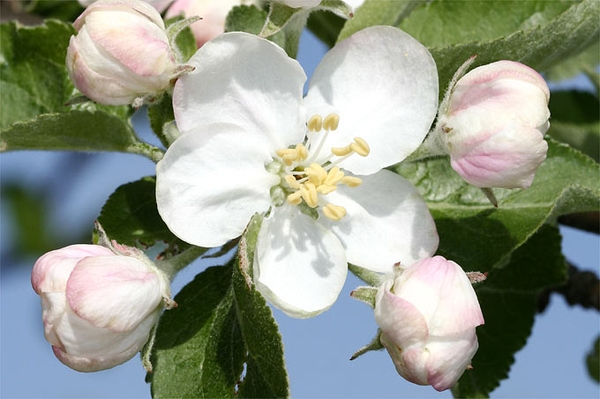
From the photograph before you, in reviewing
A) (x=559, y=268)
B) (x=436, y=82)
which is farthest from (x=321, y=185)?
(x=559, y=268)

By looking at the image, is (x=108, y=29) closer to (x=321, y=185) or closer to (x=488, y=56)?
(x=321, y=185)

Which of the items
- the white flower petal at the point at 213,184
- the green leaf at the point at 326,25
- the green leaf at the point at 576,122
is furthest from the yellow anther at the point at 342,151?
the green leaf at the point at 576,122

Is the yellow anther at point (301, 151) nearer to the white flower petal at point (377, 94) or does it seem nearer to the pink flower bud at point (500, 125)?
the white flower petal at point (377, 94)

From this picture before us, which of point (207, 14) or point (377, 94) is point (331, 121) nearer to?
point (377, 94)

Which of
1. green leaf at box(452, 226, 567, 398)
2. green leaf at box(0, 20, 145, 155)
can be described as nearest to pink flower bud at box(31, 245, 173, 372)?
green leaf at box(0, 20, 145, 155)

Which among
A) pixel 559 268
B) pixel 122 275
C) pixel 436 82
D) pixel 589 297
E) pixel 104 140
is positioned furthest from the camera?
pixel 589 297

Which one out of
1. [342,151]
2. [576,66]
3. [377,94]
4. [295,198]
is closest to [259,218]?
Answer: [295,198]

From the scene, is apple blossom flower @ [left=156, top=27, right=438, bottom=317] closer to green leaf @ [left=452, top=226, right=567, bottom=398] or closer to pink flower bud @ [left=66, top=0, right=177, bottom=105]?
pink flower bud @ [left=66, top=0, right=177, bottom=105]
